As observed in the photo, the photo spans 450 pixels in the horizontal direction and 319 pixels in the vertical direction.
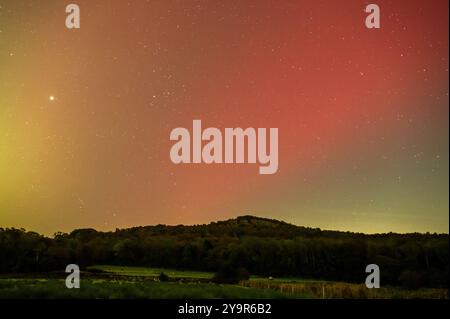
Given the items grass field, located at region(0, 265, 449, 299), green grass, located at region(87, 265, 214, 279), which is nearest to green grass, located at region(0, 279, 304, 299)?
grass field, located at region(0, 265, 449, 299)

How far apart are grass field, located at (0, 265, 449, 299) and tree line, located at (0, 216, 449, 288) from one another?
1.06 metres

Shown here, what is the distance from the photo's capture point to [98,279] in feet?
113

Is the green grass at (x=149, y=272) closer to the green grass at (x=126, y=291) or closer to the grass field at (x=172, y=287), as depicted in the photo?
the grass field at (x=172, y=287)

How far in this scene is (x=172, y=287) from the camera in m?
31.6

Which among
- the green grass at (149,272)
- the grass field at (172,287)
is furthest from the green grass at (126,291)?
the green grass at (149,272)

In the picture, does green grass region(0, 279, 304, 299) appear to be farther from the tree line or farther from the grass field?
the tree line

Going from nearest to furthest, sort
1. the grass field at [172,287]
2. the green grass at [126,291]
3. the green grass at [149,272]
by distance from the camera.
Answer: the green grass at [126,291] → the grass field at [172,287] → the green grass at [149,272]

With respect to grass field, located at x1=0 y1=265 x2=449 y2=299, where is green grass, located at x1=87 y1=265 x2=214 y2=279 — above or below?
above

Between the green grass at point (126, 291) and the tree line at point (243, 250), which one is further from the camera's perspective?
the tree line at point (243, 250)

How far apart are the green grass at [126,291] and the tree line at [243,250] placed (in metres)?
Answer: 4.46

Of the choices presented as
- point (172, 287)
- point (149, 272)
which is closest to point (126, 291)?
point (172, 287)

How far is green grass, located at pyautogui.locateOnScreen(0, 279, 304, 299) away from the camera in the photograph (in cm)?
2905

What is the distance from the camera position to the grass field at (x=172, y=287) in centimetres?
2936

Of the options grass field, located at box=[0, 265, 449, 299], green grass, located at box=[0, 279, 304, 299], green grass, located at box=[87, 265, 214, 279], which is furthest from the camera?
green grass, located at box=[87, 265, 214, 279]
